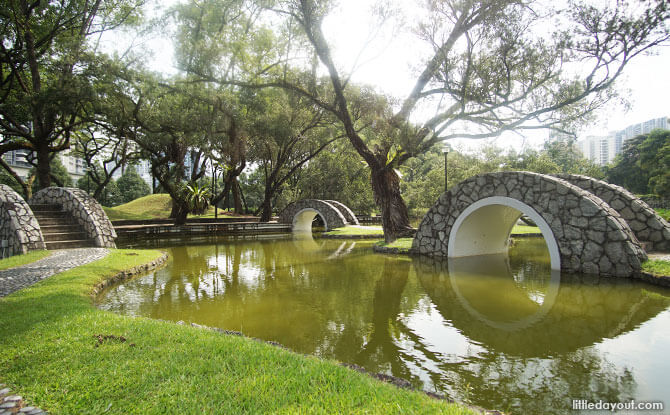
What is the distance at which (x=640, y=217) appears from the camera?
864cm

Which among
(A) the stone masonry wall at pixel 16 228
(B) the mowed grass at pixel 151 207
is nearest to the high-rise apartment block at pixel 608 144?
(B) the mowed grass at pixel 151 207

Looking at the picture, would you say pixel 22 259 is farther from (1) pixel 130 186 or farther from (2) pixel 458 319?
(1) pixel 130 186

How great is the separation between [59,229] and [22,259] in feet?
10.3

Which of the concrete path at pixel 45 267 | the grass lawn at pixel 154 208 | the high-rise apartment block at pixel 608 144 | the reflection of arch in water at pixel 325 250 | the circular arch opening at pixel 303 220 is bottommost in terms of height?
the reflection of arch in water at pixel 325 250

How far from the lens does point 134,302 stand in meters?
6.02

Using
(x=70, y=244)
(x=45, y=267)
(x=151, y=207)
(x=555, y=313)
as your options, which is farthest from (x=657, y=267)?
(x=151, y=207)

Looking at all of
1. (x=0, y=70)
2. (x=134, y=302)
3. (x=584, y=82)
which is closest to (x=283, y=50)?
(x=584, y=82)

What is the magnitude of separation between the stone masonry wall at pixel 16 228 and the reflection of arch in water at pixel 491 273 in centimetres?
1104

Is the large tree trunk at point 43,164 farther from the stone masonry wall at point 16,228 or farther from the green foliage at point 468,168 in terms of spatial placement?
the green foliage at point 468,168

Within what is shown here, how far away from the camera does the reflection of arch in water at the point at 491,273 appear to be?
4.86 meters

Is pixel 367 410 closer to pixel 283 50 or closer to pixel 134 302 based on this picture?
pixel 134 302

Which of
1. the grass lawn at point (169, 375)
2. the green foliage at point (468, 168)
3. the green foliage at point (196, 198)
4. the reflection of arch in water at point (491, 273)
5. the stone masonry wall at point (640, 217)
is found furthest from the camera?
the green foliage at point (196, 198)

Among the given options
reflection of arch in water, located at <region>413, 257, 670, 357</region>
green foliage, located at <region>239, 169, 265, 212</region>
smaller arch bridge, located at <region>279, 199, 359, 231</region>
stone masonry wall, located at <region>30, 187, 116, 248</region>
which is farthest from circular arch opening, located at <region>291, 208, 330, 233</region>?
green foliage, located at <region>239, 169, 265, 212</region>

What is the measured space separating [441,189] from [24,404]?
83.5ft
